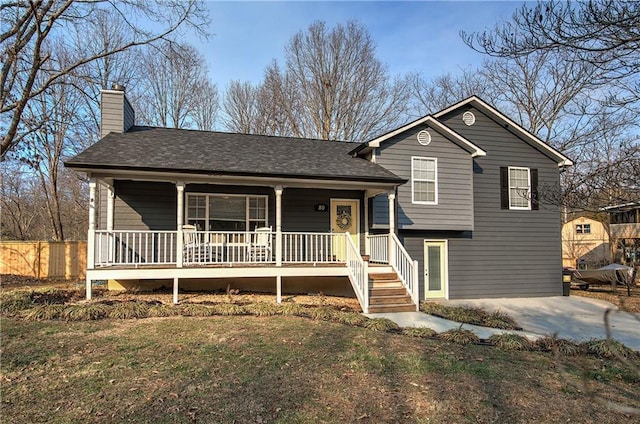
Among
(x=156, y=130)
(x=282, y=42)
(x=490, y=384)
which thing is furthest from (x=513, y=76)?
(x=490, y=384)

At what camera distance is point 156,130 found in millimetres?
12484

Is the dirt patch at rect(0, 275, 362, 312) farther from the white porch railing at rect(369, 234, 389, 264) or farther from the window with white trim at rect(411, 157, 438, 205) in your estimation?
the window with white trim at rect(411, 157, 438, 205)

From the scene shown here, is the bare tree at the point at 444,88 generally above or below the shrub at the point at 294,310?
above

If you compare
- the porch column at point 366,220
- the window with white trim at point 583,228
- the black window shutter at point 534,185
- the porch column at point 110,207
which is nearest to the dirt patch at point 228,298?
the porch column at point 110,207

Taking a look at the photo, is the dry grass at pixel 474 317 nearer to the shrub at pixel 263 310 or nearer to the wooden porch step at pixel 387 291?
the wooden porch step at pixel 387 291

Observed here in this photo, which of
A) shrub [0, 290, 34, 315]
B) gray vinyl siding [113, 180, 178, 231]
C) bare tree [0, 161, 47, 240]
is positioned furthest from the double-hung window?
bare tree [0, 161, 47, 240]

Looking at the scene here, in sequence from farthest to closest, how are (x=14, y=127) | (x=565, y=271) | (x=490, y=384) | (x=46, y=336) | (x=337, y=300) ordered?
(x=565, y=271), (x=14, y=127), (x=337, y=300), (x=46, y=336), (x=490, y=384)

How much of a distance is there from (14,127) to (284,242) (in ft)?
29.2

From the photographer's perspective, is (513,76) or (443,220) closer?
(443,220)

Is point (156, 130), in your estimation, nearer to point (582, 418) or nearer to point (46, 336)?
point (46, 336)

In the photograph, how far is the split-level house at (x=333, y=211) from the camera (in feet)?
31.0

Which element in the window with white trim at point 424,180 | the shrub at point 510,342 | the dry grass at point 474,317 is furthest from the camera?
the window with white trim at point 424,180

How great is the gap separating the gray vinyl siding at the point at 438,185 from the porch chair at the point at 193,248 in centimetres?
463

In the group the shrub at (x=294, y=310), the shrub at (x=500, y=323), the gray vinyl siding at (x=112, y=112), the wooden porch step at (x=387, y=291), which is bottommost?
the shrub at (x=500, y=323)
